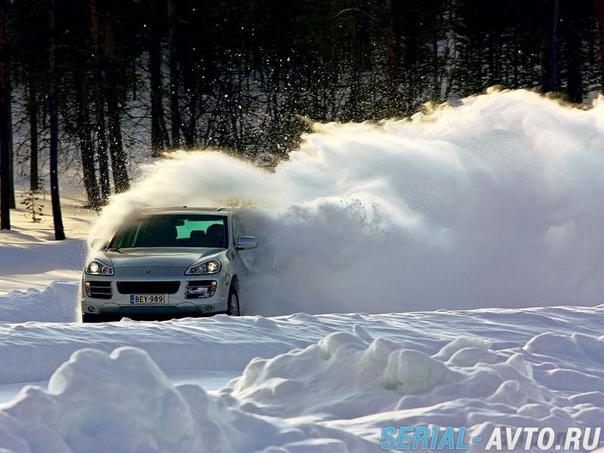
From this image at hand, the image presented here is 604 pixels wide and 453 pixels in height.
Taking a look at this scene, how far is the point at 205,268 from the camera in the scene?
11766 millimetres

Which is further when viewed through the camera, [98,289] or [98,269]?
[98,269]

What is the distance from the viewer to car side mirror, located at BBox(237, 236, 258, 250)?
40.6 ft

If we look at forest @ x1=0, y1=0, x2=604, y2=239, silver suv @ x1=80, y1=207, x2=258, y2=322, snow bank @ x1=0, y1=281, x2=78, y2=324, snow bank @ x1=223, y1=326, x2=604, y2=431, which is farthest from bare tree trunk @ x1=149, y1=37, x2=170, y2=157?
snow bank @ x1=223, y1=326, x2=604, y2=431

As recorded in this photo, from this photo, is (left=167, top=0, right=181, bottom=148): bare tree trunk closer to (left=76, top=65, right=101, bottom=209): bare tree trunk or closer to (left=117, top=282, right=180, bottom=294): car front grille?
(left=76, top=65, right=101, bottom=209): bare tree trunk

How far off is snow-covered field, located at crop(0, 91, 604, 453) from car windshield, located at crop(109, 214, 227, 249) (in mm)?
524

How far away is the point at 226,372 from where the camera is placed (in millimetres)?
8531

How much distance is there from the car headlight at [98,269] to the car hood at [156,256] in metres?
0.08

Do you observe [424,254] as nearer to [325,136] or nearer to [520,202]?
[520,202]

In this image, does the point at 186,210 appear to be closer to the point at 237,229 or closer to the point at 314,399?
the point at 237,229

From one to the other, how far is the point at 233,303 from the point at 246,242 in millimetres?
696

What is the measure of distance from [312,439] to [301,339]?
3632 mm

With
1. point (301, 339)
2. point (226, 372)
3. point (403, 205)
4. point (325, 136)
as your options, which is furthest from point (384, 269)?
point (226, 372)

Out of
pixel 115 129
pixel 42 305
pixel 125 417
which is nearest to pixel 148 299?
pixel 42 305

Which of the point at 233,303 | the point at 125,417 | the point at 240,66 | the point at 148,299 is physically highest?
the point at 240,66
